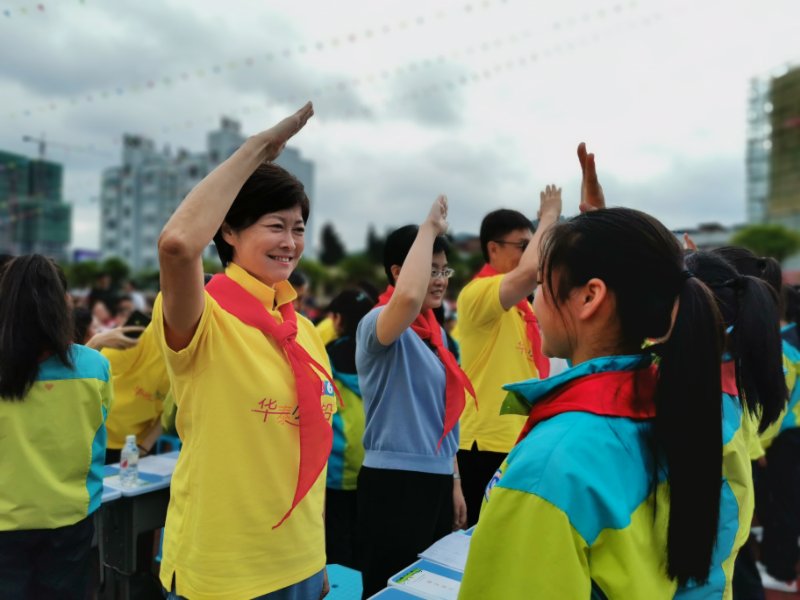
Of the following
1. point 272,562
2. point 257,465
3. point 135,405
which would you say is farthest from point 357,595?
point 135,405

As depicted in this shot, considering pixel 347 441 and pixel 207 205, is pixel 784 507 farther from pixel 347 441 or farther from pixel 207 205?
pixel 207 205

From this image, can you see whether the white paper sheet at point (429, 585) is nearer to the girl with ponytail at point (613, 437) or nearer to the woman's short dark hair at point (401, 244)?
the girl with ponytail at point (613, 437)

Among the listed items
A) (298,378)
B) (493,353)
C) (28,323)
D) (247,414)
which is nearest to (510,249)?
(493,353)

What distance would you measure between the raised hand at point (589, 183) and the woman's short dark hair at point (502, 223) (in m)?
1.33

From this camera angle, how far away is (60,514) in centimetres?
234

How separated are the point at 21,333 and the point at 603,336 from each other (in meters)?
2.21

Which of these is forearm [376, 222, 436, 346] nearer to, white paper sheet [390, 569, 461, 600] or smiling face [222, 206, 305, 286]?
smiling face [222, 206, 305, 286]

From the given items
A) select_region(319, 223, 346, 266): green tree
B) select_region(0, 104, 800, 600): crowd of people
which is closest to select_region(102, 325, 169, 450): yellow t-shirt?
select_region(0, 104, 800, 600): crowd of people

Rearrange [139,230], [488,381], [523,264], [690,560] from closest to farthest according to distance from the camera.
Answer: [690,560]
[523,264]
[488,381]
[139,230]

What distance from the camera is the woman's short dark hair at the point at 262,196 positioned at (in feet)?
5.51

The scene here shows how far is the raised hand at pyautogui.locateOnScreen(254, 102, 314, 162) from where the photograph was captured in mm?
1482

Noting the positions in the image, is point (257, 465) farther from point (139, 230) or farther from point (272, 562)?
point (139, 230)

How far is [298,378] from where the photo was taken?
1661 mm

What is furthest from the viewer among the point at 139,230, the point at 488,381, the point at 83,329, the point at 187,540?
the point at 139,230
